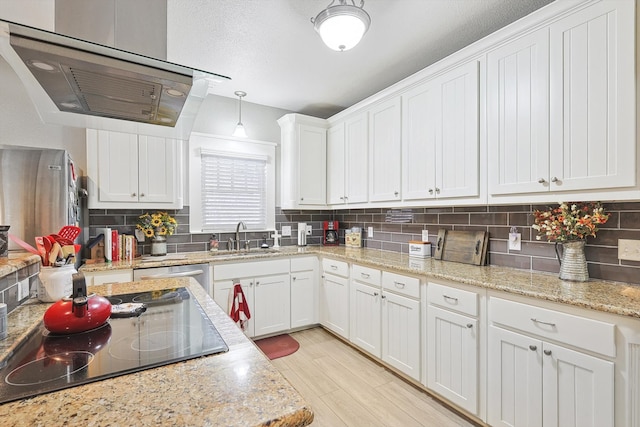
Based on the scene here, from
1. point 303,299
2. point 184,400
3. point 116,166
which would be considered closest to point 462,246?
point 303,299

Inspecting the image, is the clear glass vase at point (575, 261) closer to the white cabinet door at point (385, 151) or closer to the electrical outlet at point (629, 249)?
the electrical outlet at point (629, 249)

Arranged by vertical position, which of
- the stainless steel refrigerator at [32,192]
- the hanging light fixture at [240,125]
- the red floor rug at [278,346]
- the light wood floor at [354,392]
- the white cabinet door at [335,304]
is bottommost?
the light wood floor at [354,392]

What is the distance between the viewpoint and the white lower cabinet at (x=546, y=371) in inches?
53.6

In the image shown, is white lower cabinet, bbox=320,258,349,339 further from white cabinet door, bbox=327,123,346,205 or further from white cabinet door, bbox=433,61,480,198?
white cabinet door, bbox=433,61,480,198

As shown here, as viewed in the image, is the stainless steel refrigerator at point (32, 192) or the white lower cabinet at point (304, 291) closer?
the stainless steel refrigerator at point (32, 192)

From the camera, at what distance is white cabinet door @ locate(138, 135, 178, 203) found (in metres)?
2.80

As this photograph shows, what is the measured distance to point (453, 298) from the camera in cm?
196

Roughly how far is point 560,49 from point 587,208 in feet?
3.03

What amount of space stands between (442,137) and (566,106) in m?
0.79

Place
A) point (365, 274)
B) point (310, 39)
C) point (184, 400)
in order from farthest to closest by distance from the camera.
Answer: point (365, 274), point (310, 39), point (184, 400)

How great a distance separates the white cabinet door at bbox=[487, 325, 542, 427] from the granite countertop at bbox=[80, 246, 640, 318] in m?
0.26

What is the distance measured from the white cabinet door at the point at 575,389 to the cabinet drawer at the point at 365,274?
49.9 inches

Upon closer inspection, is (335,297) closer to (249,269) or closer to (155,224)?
(249,269)

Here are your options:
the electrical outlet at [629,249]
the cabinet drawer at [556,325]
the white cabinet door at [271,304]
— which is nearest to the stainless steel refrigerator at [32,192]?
the white cabinet door at [271,304]
